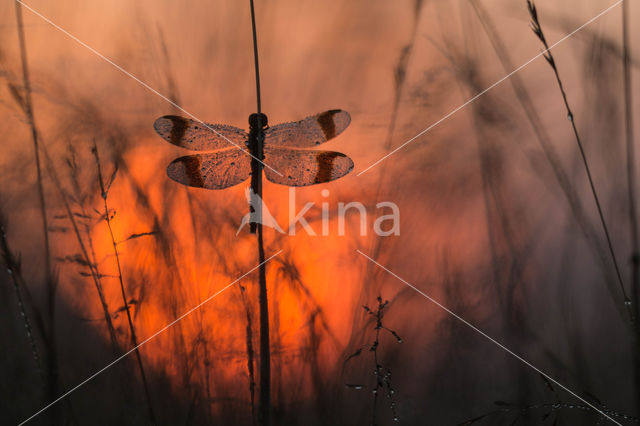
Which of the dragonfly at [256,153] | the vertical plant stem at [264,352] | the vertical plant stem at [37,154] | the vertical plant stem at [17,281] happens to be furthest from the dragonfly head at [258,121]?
the vertical plant stem at [17,281]

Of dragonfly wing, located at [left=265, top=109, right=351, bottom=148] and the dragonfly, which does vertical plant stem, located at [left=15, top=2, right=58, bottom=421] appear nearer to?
the dragonfly

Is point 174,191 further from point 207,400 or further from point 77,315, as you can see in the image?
point 207,400

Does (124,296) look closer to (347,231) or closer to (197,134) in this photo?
(197,134)

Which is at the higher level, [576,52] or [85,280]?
[576,52]

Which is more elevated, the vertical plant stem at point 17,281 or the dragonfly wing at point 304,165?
the dragonfly wing at point 304,165

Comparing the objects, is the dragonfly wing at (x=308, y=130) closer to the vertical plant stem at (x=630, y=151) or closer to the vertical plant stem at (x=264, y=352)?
the vertical plant stem at (x=264, y=352)

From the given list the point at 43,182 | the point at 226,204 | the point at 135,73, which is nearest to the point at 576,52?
the point at 226,204
